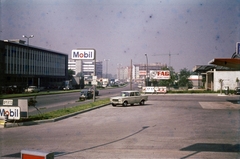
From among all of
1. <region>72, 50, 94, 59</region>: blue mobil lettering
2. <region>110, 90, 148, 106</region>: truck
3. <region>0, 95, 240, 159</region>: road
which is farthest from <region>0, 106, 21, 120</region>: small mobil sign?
<region>72, 50, 94, 59</region>: blue mobil lettering

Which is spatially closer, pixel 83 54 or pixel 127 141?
pixel 127 141

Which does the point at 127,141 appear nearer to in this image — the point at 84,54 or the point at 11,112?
the point at 11,112

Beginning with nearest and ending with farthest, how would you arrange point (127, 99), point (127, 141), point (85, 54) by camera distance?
point (127, 141) < point (127, 99) < point (85, 54)

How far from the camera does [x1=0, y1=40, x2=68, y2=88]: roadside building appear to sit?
2135 inches

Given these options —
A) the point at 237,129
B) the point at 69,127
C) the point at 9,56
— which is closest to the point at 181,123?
the point at 237,129

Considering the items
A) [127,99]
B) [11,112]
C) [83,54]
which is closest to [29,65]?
[83,54]

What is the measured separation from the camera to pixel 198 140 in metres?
10.6

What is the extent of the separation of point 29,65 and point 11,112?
163 ft

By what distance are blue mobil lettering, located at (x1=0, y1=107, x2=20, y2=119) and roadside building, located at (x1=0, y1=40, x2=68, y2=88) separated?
36436mm

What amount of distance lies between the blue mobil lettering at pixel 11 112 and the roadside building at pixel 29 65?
3644 centimetres

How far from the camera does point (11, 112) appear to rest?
588 inches

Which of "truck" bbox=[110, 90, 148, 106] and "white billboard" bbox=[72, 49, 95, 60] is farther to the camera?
"white billboard" bbox=[72, 49, 95, 60]

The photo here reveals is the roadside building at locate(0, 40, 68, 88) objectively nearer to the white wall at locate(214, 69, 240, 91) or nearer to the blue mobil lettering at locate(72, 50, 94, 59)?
the blue mobil lettering at locate(72, 50, 94, 59)

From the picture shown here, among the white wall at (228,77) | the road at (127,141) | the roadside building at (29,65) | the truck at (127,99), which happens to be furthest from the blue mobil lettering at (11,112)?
the white wall at (228,77)
